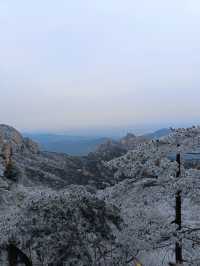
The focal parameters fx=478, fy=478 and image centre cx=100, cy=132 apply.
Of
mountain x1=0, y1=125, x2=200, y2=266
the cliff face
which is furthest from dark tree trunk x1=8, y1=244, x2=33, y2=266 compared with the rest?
the cliff face

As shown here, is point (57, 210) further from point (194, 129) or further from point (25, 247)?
point (194, 129)

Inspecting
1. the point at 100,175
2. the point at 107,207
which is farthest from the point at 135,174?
the point at 100,175

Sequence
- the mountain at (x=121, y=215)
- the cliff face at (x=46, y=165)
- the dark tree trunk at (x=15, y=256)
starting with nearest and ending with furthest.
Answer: the mountain at (x=121, y=215) → the dark tree trunk at (x=15, y=256) → the cliff face at (x=46, y=165)

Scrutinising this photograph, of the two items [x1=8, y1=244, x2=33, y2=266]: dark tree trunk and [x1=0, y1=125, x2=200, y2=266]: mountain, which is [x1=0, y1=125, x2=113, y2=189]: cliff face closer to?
[x1=8, y1=244, x2=33, y2=266]: dark tree trunk

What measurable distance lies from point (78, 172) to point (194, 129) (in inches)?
2855

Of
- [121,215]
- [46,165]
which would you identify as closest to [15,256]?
[121,215]

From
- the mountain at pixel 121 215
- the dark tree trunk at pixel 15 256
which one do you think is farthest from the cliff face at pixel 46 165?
the mountain at pixel 121 215

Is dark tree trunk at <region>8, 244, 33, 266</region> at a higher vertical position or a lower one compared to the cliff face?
higher

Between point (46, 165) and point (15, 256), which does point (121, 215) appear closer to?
point (15, 256)

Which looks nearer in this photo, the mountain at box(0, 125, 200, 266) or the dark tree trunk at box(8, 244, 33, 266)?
the mountain at box(0, 125, 200, 266)

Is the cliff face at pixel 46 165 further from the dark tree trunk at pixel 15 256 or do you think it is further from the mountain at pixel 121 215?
the mountain at pixel 121 215

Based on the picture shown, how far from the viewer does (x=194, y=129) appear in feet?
43.2

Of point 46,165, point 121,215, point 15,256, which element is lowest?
point 46,165

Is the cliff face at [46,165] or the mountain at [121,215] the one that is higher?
the mountain at [121,215]
